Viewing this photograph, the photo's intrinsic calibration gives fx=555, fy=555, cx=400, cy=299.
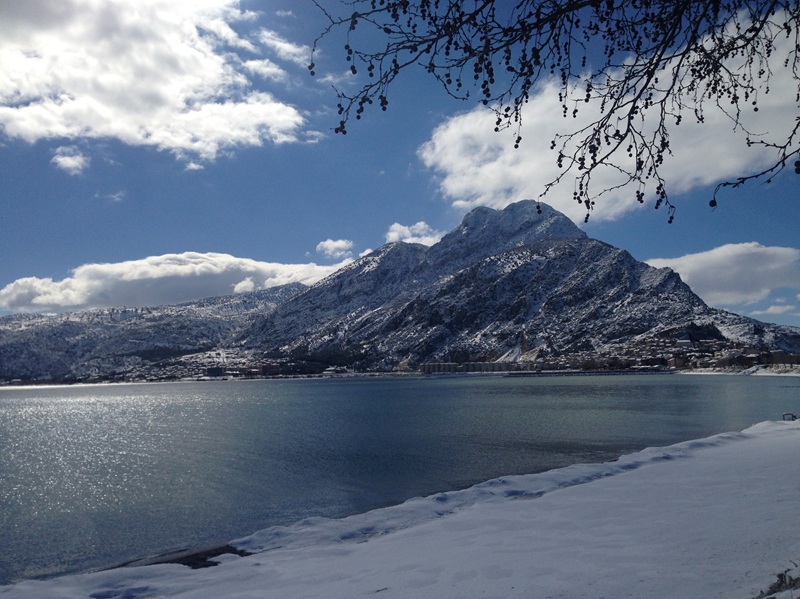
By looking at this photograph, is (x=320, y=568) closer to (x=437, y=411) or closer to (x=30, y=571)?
(x=30, y=571)

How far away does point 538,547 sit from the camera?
13492 millimetres

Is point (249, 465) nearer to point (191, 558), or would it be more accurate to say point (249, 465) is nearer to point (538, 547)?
point (191, 558)

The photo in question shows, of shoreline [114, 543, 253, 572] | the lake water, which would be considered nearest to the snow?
shoreline [114, 543, 253, 572]

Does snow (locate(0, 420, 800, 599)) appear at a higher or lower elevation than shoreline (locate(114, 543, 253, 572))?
higher

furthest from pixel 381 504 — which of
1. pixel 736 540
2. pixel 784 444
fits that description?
pixel 784 444

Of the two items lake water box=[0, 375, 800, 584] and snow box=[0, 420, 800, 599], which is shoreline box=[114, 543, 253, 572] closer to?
snow box=[0, 420, 800, 599]

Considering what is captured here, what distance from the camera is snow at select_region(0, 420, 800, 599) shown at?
9.86 metres

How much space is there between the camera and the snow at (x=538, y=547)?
9.86 m

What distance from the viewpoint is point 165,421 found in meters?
80.4

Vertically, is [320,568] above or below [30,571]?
above

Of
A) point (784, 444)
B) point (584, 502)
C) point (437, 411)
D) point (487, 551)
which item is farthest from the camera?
point (437, 411)

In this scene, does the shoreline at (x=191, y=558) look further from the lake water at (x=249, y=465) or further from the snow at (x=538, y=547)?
the lake water at (x=249, y=465)

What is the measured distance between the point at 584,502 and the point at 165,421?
74.1 metres

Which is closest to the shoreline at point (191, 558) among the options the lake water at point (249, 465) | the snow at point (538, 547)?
the snow at point (538, 547)
